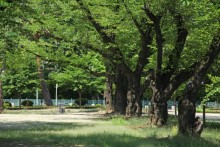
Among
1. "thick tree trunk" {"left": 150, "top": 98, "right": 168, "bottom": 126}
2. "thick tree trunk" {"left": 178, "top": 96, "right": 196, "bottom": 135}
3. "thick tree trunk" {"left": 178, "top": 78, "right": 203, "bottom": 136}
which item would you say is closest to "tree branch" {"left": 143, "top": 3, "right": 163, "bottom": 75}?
"thick tree trunk" {"left": 150, "top": 98, "right": 168, "bottom": 126}

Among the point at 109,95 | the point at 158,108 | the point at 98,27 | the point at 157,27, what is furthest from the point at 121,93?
the point at 157,27

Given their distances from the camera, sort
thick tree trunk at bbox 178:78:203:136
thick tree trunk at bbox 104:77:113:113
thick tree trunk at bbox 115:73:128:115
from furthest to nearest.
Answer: thick tree trunk at bbox 104:77:113:113 → thick tree trunk at bbox 115:73:128:115 → thick tree trunk at bbox 178:78:203:136

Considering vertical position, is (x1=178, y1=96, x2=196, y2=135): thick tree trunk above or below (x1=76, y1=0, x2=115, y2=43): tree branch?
below

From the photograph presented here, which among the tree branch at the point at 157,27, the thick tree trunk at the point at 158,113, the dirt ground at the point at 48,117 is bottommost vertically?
the dirt ground at the point at 48,117

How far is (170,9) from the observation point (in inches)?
720

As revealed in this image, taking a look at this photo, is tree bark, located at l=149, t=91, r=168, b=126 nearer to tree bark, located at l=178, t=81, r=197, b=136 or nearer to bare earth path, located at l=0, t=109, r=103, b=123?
tree bark, located at l=178, t=81, r=197, b=136

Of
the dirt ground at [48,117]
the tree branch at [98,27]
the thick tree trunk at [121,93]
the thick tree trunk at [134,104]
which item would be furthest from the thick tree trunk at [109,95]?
the tree branch at [98,27]

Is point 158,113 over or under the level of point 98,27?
under

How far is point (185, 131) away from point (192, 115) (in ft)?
2.09

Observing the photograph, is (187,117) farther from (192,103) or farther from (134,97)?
(134,97)

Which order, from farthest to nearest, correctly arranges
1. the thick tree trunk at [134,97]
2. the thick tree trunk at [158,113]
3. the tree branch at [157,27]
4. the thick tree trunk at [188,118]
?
the thick tree trunk at [134,97] → the thick tree trunk at [158,113] → the tree branch at [157,27] → the thick tree trunk at [188,118]

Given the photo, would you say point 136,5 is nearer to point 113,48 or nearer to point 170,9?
point 170,9

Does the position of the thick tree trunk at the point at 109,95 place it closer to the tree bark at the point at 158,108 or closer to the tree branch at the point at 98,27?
the tree branch at the point at 98,27

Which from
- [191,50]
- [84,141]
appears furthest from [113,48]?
[84,141]
